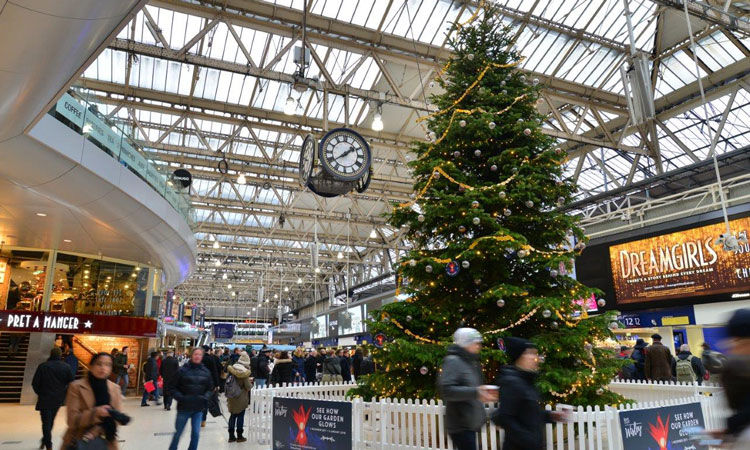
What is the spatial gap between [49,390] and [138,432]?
245cm

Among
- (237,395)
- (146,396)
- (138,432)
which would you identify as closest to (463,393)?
(237,395)

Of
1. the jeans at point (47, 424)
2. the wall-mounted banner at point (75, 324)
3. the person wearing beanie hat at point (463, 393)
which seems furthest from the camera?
the wall-mounted banner at point (75, 324)

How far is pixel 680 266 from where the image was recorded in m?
15.8

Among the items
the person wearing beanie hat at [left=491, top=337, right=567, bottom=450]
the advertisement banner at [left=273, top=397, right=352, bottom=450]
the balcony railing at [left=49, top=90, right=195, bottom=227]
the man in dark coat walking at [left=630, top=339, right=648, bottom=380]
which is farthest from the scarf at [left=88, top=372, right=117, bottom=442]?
the man in dark coat walking at [left=630, top=339, right=648, bottom=380]

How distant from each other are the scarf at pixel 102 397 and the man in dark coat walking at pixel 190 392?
2111mm

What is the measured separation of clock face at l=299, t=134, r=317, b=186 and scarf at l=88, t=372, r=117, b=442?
6.37m

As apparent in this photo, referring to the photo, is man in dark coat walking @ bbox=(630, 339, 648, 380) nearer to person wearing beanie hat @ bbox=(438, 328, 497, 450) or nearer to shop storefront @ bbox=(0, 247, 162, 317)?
person wearing beanie hat @ bbox=(438, 328, 497, 450)

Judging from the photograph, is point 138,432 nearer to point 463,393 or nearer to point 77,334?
point 463,393

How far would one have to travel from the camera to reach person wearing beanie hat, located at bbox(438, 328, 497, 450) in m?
4.07

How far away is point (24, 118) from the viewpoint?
6641 mm

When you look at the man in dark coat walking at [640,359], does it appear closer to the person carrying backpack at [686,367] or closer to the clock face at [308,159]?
the person carrying backpack at [686,367]

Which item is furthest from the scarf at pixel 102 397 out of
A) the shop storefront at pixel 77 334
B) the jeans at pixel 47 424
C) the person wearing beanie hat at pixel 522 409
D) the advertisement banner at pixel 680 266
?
the advertisement banner at pixel 680 266

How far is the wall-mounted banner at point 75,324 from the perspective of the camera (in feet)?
51.0

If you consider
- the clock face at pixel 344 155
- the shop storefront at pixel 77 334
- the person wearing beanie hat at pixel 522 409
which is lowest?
the person wearing beanie hat at pixel 522 409
